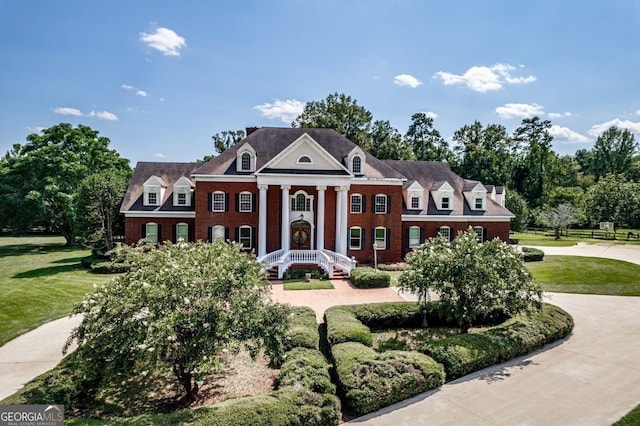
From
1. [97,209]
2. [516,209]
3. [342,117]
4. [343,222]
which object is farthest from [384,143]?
[97,209]

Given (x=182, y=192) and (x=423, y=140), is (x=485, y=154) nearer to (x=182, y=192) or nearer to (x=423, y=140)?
(x=423, y=140)

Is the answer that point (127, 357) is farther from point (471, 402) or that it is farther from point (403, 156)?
point (403, 156)

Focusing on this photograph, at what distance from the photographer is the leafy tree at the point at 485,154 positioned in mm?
63656

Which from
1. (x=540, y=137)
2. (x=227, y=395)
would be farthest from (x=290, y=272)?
(x=540, y=137)

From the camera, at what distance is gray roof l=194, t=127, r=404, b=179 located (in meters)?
28.9

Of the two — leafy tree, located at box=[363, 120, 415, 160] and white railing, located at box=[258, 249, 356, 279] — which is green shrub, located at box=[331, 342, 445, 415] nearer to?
white railing, located at box=[258, 249, 356, 279]

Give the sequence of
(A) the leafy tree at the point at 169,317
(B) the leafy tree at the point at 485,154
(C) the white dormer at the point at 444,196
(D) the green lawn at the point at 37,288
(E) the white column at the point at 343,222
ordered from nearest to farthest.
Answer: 1. (A) the leafy tree at the point at 169,317
2. (D) the green lawn at the point at 37,288
3. (E) the white column at the point at 343,222
4. (C) the white dormer at the point at 444,196
5. (B) the leafy tree at the point at 485,154

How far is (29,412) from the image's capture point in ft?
26.6

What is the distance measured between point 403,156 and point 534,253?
29682 millimetres

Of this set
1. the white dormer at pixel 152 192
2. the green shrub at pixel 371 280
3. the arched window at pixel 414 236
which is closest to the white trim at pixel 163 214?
the white dormer at pixel 152 192

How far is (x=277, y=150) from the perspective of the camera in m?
31.0

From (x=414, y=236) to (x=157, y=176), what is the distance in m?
23.9

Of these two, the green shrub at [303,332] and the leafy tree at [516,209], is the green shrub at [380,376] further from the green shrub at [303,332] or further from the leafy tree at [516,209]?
the leafy tree at [516,209]

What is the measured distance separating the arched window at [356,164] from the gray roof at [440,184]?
231 inches
